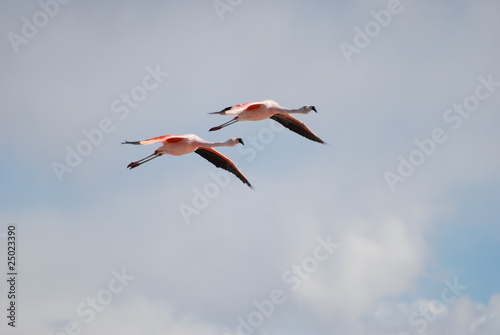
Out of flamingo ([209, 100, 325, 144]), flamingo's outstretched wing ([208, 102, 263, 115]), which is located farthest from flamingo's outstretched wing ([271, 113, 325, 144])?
flamingo's outstretched wing ([208, 102, 263, 115])

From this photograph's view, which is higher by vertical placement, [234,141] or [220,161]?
[220,161]

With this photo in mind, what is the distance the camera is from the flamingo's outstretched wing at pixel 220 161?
3620 centimetres

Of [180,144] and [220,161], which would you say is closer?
[180,144]

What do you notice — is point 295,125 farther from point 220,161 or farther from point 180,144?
point 180,144

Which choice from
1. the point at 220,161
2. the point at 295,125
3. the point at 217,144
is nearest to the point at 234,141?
the point at 217,144

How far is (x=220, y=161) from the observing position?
36.5m

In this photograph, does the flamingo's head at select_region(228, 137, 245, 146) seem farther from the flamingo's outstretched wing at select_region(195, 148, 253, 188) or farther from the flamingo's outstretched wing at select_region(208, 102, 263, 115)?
the flamingo's outstretched wing at select_region(195, 148, 253, 188)

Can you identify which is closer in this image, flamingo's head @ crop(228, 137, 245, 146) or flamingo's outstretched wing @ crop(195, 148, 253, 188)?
flamingo's head @ crop(228, 137, 245, 146)

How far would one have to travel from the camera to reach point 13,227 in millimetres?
36906

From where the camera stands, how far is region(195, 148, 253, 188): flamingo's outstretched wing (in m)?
36.2

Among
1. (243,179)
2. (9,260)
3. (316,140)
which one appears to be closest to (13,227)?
(9,260)

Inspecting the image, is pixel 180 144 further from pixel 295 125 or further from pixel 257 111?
pixel 295 125

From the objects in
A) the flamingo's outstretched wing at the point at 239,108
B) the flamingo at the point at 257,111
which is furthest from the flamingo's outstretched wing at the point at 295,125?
the flamingo's outstretched wing at the point at 239,108

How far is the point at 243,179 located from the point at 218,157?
1260 mm
